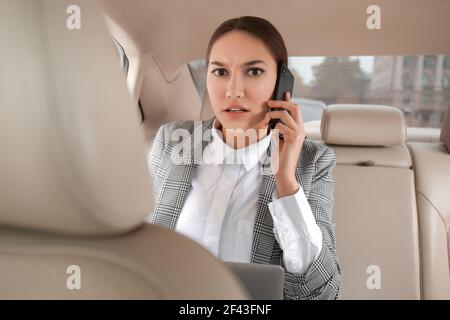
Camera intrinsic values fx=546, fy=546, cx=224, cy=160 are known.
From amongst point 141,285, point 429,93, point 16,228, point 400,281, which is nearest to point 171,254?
point 141,285

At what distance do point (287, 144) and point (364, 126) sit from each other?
25.7 inches

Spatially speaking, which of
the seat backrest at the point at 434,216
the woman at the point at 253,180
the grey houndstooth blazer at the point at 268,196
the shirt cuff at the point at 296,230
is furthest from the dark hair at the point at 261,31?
the seat backrest at the point at 434,216

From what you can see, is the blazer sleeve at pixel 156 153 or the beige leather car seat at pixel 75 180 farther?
the blazer sleeve at pixel 156 153

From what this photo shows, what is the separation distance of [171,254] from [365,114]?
1279mm

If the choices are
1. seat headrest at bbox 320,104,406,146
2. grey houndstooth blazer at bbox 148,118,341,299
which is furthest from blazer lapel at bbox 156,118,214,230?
seat headrest at bbox 320,104,406,146

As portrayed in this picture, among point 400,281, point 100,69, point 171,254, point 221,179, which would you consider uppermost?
point 100,69

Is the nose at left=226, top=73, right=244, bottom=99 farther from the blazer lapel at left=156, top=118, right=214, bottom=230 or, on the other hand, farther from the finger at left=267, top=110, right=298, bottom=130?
the blazer lapel at left=156, top=118, right=214, bottom=230

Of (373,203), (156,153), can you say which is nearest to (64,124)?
(156,153)

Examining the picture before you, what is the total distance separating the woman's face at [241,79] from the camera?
1255mm

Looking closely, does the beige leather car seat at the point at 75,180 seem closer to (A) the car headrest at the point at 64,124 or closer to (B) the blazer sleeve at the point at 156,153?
(A) the car headrest at the point at 64,124

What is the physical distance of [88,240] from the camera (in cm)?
58

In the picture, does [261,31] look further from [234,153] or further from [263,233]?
[263,233]

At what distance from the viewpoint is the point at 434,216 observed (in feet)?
5.41
